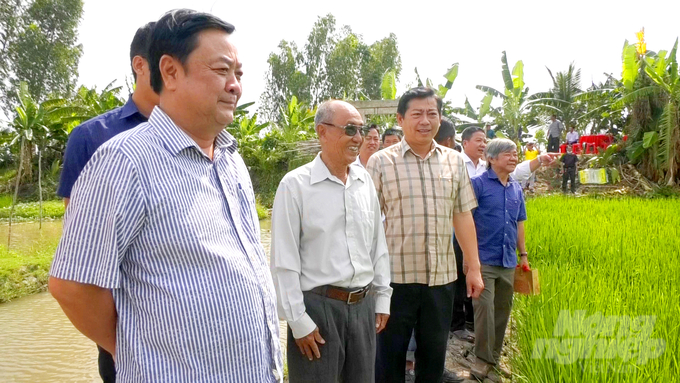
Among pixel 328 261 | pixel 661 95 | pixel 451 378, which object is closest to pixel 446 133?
pixel 451 378

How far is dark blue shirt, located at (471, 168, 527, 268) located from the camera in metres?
3.29

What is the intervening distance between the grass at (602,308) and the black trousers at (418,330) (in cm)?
40

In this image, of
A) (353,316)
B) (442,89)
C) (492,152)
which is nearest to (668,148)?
(442,89)

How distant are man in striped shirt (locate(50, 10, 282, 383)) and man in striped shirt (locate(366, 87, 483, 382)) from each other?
55.9 inches

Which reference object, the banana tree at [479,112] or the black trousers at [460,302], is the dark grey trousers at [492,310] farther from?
the banana tree at [479,112]

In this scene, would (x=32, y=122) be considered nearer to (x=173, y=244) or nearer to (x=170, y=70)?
(x=170, y=70)

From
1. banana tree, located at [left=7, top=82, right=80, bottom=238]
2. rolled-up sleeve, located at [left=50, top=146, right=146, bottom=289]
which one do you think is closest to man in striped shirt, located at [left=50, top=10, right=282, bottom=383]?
rolled-up sleeve, located at [left=50, top=146, right=146, bottom=289]

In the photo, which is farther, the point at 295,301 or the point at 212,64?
the point at 295,301

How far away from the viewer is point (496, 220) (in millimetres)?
3344

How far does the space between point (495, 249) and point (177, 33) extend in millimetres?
2515

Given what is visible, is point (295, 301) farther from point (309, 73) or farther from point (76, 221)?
point (309, 73)

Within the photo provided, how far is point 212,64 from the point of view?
1223 mm

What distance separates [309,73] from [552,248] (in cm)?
2598

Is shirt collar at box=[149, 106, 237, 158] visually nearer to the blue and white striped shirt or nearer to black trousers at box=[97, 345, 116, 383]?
the blue and white striped shirt
